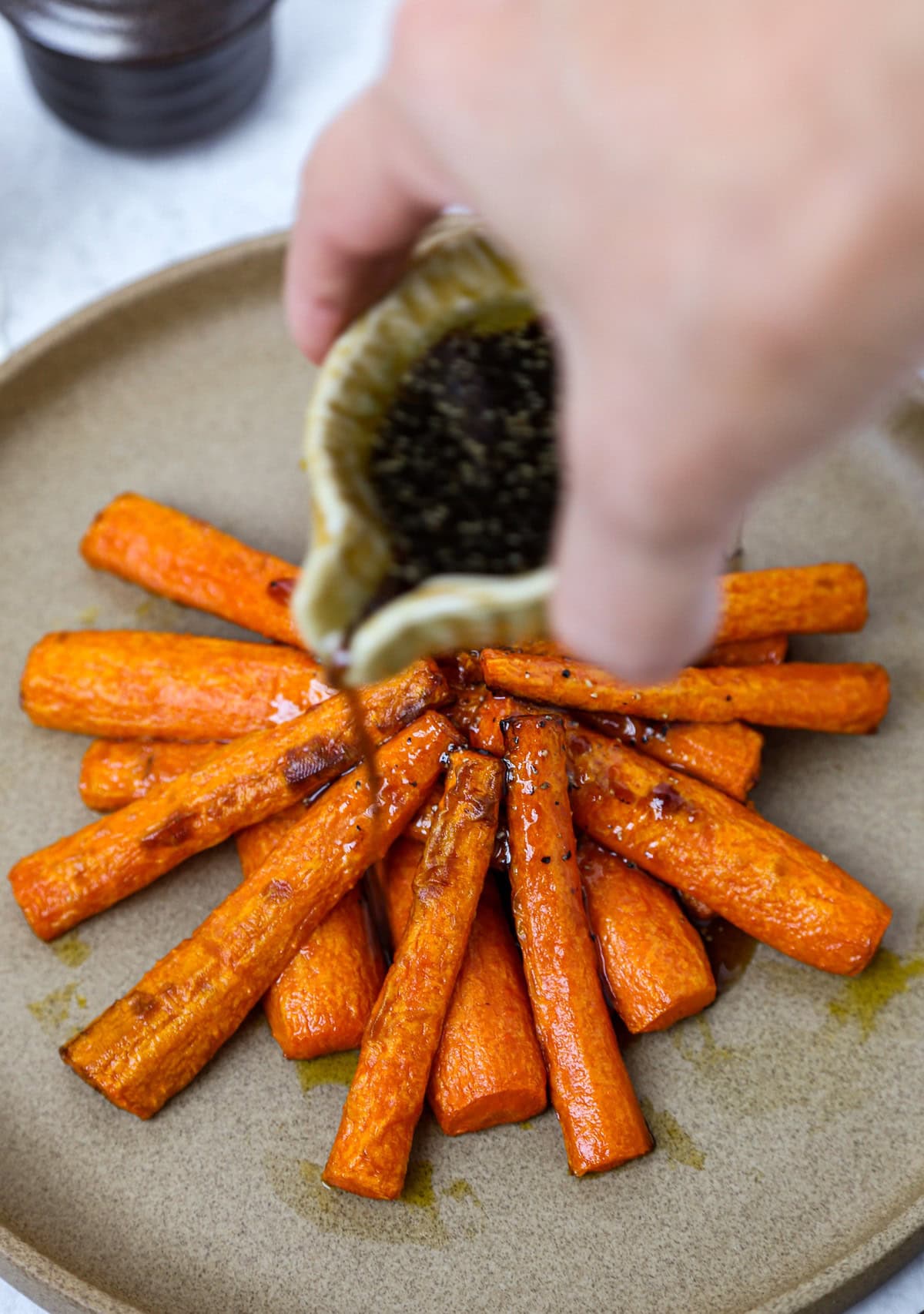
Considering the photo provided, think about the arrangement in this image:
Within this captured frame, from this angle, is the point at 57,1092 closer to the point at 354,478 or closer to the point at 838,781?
the point at 354,478

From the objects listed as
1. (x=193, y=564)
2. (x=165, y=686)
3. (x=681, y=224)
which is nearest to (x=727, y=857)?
(x=165, y=686)

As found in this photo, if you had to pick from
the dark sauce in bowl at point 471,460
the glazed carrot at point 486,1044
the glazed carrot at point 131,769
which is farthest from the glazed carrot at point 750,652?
the dark sauce in bowl at point 471,460

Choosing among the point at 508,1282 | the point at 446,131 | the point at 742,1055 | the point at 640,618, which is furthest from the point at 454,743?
the point at 446,131

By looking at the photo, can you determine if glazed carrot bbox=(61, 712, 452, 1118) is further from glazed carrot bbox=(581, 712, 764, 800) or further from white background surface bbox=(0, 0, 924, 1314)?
white background surface bbox=(0, 0, 924, 1314)

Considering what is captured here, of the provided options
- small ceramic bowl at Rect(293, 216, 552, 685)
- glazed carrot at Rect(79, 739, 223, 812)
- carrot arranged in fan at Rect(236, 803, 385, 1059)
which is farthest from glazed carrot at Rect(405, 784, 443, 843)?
small ceramic bowl at Rect(293, 216, 552, 685)

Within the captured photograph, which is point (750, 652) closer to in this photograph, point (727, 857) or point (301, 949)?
point (727, 857)

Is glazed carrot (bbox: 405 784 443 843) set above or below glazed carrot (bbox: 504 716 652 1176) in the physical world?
above
